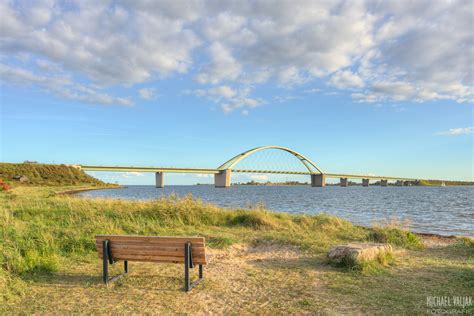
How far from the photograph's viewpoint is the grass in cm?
469

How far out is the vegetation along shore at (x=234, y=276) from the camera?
4684 mm

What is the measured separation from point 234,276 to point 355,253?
7.83ft

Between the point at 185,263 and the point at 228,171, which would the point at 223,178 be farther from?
the point at 185,263

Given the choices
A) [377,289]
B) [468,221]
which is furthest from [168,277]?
[468,221]

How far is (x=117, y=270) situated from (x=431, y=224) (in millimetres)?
17810

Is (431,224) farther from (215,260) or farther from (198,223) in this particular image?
(215,260)

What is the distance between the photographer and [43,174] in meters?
59.6

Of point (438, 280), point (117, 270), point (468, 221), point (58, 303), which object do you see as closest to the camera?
point (58, 303)

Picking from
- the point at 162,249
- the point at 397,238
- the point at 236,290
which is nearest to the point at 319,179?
the point at 397,238

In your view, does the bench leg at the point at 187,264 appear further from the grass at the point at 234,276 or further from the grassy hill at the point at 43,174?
the grassy hill at the point at 43,174

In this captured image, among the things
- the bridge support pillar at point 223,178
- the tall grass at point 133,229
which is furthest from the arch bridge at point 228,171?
the tall grass at point 133,229

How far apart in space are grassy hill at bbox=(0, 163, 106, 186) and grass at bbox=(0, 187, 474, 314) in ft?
160

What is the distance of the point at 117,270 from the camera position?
6.32m

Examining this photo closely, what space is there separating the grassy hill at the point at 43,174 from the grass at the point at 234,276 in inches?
1923
